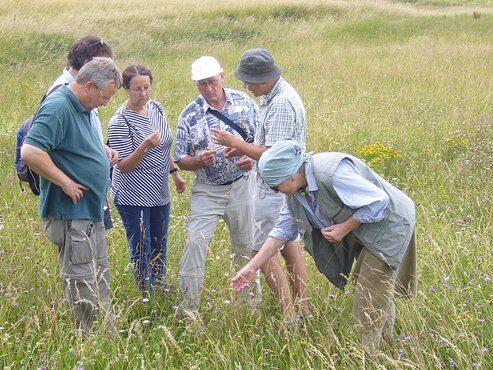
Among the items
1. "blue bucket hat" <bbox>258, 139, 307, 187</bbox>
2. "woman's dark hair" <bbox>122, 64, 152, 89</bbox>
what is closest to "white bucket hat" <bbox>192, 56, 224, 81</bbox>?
"woman's dark hair" <bbox>122, 64, 152, 89</bbox>

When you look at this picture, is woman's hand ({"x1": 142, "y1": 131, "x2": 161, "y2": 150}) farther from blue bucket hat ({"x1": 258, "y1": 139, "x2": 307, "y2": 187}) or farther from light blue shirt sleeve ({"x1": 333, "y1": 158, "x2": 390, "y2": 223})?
light blue shirt sleeve ({"x1": 333, "y1": 158, "x2": 390, "y2": 223})

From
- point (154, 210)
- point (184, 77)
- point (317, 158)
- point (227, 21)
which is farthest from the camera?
point (227, 21)

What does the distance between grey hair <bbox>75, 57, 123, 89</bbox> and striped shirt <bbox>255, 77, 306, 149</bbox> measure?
1.05m

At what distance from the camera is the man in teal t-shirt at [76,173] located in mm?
3799

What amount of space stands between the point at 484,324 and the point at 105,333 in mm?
1943

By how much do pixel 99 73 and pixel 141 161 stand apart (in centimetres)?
104

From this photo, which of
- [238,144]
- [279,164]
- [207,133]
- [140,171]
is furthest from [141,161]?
[279,164]

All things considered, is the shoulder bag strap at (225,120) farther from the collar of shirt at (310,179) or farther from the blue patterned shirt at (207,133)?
the collar of shirt at (310,179)

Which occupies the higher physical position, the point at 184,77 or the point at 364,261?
the point at 364,261

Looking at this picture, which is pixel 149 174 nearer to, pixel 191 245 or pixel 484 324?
pixel 191 245

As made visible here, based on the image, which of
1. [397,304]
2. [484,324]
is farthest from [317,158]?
[484,324]

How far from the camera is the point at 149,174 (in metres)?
4.81

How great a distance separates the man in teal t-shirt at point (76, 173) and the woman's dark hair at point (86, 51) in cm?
41

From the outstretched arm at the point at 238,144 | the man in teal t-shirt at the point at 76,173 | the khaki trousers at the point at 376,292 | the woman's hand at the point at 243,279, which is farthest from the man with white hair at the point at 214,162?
the khaki trousers at the point at 376,292
